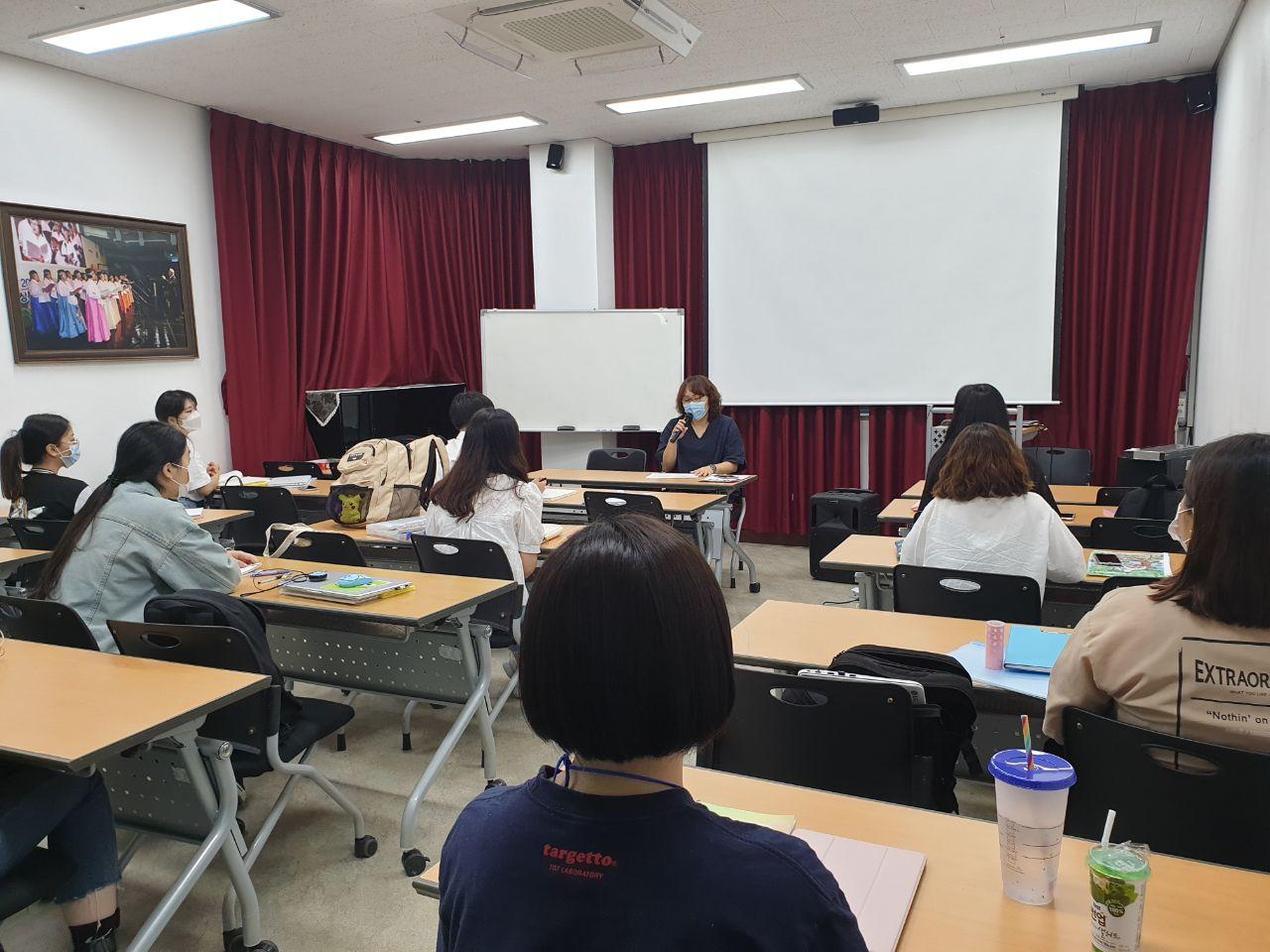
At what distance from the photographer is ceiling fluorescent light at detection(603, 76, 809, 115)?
556cm

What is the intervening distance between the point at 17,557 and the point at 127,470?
1.38 metres

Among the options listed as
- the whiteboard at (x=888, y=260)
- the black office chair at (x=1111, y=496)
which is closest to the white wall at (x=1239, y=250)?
the black office chair at (x=1111, y=496)

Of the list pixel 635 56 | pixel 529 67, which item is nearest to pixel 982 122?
pixel 635 56

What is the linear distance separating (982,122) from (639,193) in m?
2.56

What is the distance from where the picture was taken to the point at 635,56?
4902mm

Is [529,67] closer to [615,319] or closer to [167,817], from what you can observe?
[615,319]

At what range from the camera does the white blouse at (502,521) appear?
3314 millimetres

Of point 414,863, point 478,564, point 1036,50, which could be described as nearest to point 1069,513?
point 478,564

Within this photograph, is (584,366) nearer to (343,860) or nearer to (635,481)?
(635,481)

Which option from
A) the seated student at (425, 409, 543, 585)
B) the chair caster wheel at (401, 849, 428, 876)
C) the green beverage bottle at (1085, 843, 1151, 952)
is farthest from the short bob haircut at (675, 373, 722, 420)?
the green beverage bottle at (1085, 843, 1151, 952)

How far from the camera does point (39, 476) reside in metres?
3.99

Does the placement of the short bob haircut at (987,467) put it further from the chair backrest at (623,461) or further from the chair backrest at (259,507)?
the chair backrest at (623,461)

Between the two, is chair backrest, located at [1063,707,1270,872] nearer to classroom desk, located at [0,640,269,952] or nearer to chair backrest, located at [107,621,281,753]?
classroom desk, located at [0,640,269,952]

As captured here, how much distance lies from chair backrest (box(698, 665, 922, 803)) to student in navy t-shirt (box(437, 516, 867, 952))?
2.60 ft
